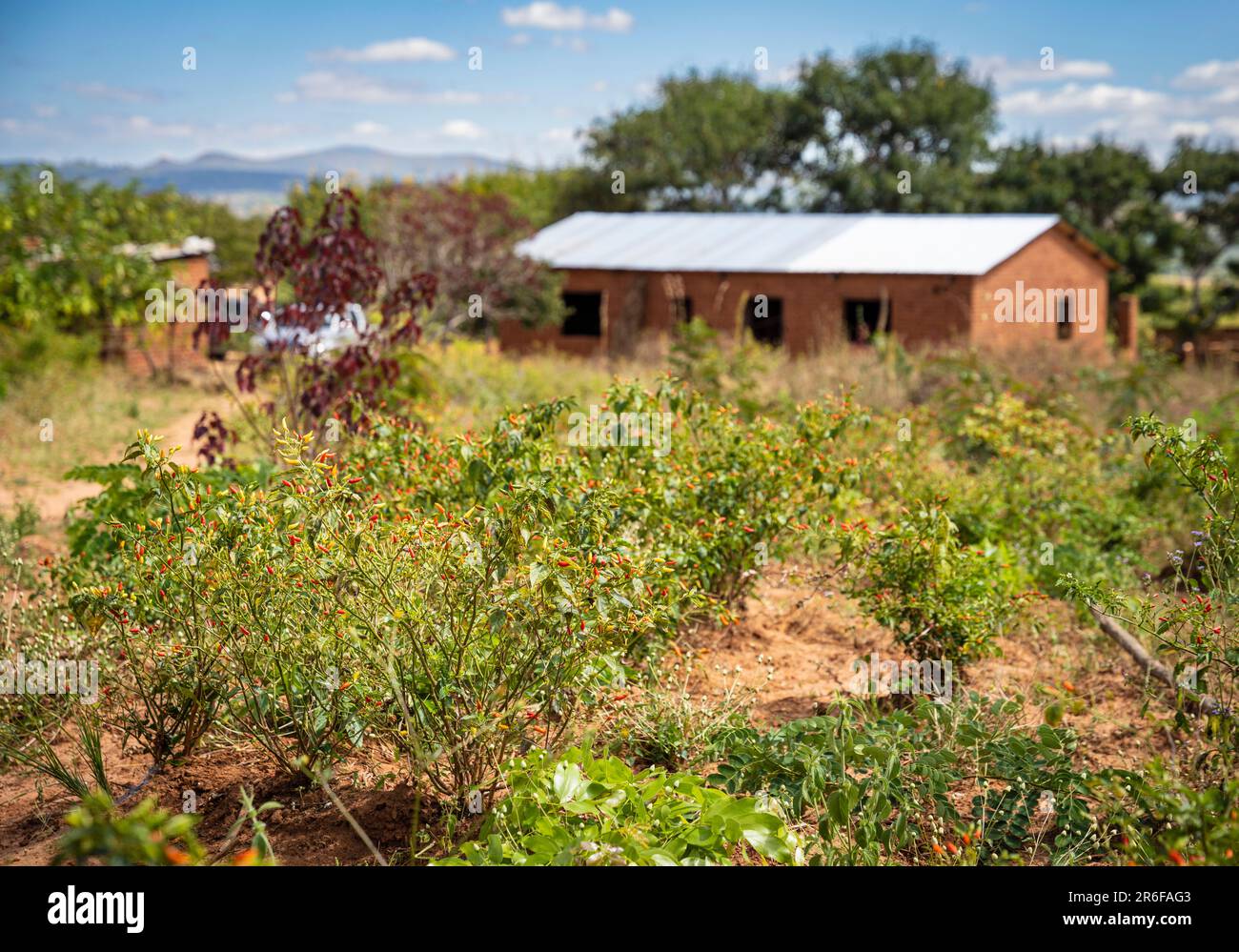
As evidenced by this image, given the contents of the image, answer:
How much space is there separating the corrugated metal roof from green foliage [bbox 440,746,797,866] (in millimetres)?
17810

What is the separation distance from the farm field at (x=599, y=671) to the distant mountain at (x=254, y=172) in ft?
19.6

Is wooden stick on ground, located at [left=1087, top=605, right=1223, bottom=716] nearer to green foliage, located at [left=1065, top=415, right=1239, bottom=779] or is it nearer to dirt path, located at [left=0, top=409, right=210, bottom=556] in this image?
green foliage, located at [left=1065, top=415, right=1239, bottom=779]

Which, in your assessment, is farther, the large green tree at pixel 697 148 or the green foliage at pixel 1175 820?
the large green tree at pixel 697 148

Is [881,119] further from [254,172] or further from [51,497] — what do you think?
[254,172]

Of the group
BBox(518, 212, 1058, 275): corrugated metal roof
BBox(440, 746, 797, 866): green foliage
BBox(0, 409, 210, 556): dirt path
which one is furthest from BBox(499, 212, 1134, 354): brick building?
BBox(440, 746, 797, 866): green foliage

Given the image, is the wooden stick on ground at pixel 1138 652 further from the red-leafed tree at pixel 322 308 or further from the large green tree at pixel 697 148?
the large green tree at pixel 697 148

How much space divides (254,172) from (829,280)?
69.7 m

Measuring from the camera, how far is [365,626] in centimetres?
354

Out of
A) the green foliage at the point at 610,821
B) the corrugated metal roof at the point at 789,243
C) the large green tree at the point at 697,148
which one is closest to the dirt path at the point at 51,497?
the green foliage at the point at 610,821

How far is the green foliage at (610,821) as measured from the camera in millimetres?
3092

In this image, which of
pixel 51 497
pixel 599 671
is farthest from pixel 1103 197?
pixel 599 671

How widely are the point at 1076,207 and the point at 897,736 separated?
36.8m

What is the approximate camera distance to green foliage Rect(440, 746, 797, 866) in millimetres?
3092
